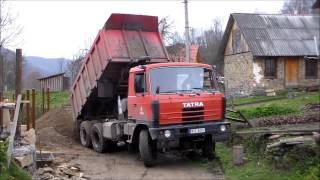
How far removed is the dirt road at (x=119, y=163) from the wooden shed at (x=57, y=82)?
65.9 ft

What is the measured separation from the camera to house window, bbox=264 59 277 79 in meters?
31.0

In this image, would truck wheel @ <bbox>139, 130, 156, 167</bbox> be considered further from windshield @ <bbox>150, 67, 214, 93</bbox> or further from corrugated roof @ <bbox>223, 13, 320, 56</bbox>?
corrugated roof @ <bbox>223, 13, 320, 56</bbox>

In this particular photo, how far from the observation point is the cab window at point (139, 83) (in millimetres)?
12219

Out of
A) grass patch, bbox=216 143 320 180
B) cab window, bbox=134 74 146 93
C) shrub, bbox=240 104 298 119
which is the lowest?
grass patch, bbox=216 143 320 180

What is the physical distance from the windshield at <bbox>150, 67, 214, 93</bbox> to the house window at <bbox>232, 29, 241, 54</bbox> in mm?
20127

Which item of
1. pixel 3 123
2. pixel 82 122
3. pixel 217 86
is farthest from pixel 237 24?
pixel 3 123

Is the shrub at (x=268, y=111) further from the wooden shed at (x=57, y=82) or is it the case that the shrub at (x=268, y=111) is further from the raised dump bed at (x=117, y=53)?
the wooden shed at (x=57, y=82)

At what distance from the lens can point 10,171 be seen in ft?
29.8

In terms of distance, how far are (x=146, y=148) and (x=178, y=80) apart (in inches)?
69.7

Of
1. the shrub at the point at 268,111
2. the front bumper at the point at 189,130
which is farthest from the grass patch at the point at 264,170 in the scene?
the shrub at the point at 268,111

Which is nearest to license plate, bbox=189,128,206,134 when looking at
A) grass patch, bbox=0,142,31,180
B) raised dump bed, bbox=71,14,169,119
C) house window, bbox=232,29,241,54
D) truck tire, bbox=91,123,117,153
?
raised dump bed, bbox=71,14,169,119

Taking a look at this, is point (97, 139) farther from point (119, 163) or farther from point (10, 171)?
point (10, 171)

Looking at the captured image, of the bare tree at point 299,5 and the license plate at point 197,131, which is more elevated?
the bare tree at point 299,5

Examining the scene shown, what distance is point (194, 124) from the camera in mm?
11875
